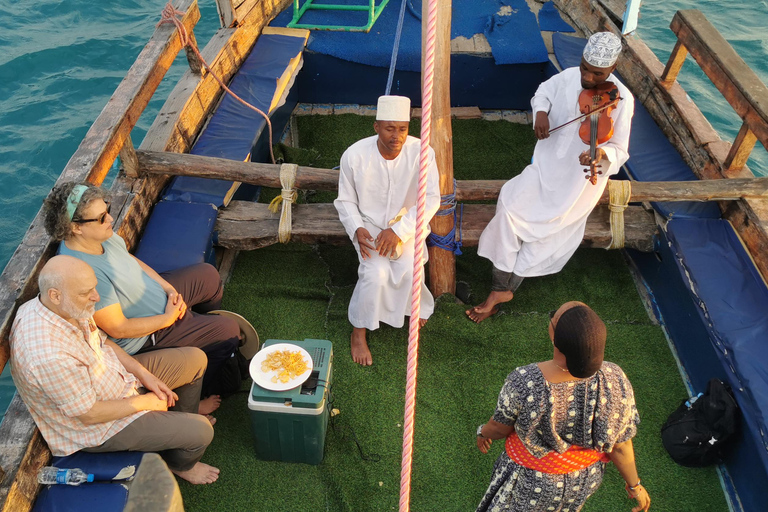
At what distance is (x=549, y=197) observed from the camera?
3877 mm

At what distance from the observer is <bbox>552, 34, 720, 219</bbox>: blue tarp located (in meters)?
4.12

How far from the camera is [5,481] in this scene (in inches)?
92.3

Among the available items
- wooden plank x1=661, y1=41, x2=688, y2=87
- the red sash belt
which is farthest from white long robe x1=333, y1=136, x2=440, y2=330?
wooden plank x1=661, y1=41, x2=688, y2=87

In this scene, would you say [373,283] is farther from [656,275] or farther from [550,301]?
[656,275]

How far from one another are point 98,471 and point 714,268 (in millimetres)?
3641

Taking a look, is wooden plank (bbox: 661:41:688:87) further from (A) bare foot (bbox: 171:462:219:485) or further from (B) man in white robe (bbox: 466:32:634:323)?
(A) bare foot (bbox: 171:462:219:485)

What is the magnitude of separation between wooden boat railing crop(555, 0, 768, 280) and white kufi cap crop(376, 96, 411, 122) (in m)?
2.32

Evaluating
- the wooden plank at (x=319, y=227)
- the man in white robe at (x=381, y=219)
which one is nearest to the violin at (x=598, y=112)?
the wooden plank at (x=319, y=227)

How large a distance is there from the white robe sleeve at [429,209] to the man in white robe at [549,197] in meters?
0.55

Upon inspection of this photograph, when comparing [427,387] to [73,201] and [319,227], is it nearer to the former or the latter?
[319,227]

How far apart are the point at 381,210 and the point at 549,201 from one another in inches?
44.0

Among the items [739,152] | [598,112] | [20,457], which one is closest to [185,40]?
[598,112]

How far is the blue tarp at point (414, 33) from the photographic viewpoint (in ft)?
19.1

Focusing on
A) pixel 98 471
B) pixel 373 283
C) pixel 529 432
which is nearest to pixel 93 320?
pixel 98 471
